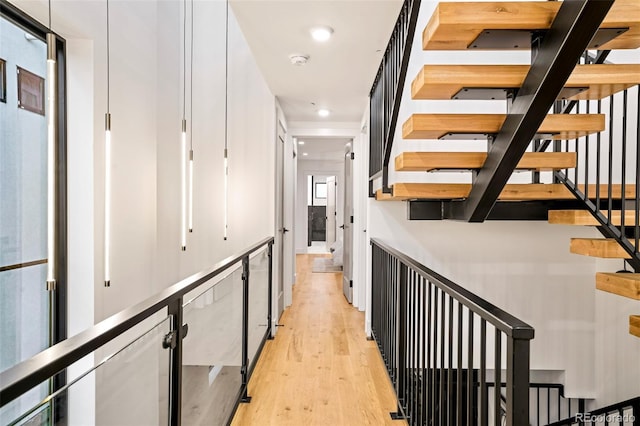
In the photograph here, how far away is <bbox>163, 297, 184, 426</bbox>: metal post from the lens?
131cm

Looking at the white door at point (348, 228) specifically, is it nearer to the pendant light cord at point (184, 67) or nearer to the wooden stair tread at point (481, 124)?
A: the pendant light cord at point (184, 67)

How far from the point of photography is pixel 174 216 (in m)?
2.78

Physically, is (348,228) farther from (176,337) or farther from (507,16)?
(176,337)

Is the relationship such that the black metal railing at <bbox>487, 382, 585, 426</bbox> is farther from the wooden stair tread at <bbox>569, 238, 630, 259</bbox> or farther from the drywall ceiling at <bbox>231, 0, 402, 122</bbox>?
the drywall ceiling at <bbox>231, 0, 402, 122</bbox>

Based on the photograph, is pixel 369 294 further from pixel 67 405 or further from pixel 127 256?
pixel 67 405

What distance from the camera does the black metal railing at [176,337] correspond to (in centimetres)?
69

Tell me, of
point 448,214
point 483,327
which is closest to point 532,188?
point 448,214

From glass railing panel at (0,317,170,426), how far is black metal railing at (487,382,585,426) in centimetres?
318

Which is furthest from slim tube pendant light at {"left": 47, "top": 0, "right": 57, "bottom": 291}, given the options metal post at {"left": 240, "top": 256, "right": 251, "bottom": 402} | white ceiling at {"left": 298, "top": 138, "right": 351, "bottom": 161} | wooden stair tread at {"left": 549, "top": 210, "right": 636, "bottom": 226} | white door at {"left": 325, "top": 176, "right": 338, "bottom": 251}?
white door at {"left": 325, "top": 176, "right": 338, "bottom": 251}

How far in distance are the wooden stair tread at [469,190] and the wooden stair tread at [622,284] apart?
0.57m

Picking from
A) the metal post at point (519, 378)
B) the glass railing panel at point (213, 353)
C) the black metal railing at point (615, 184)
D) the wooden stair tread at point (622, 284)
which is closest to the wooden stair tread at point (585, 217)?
the black metal railing at point (615, 184)

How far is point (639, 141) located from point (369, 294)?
2564mm

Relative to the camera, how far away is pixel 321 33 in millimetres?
2732

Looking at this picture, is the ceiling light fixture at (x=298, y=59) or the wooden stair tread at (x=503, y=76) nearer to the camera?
the wooden stair tread at (x=503, y=76)
